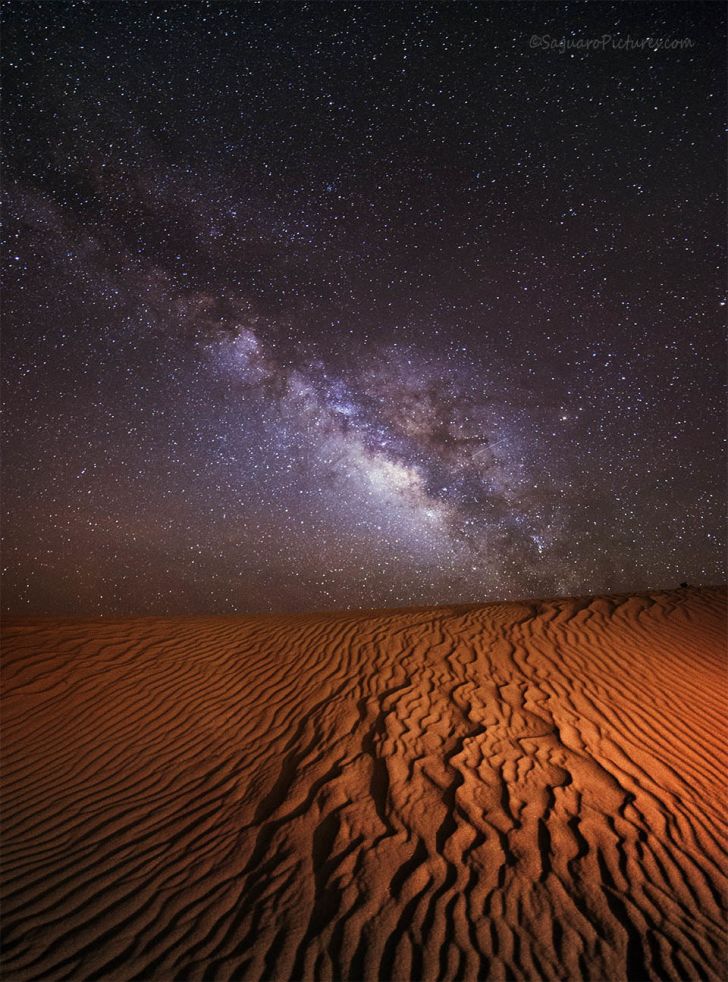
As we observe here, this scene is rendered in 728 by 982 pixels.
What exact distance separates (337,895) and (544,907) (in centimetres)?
151

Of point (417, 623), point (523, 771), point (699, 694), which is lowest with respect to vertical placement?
point (523, 771)

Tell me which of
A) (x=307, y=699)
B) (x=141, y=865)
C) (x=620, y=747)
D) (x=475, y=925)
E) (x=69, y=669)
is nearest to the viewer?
(x=475, y=925)

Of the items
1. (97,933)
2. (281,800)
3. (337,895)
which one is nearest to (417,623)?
(281,800)

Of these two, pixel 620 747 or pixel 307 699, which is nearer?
pixel 620 747

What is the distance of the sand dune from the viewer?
9.49ft

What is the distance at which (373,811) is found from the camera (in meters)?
4.06

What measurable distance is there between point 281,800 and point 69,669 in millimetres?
5205

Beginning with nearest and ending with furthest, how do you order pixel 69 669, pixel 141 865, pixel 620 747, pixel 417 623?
pixel 141 865
pixel 620 747
pixel 69 669
pixel 417 623

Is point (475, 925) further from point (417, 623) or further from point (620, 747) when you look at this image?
point (417, 623)

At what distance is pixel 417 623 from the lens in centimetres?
946

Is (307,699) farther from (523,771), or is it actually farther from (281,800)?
(523,771)

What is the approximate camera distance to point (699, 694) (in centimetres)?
591

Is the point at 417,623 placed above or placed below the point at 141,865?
above

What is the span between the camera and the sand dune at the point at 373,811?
114 inches
